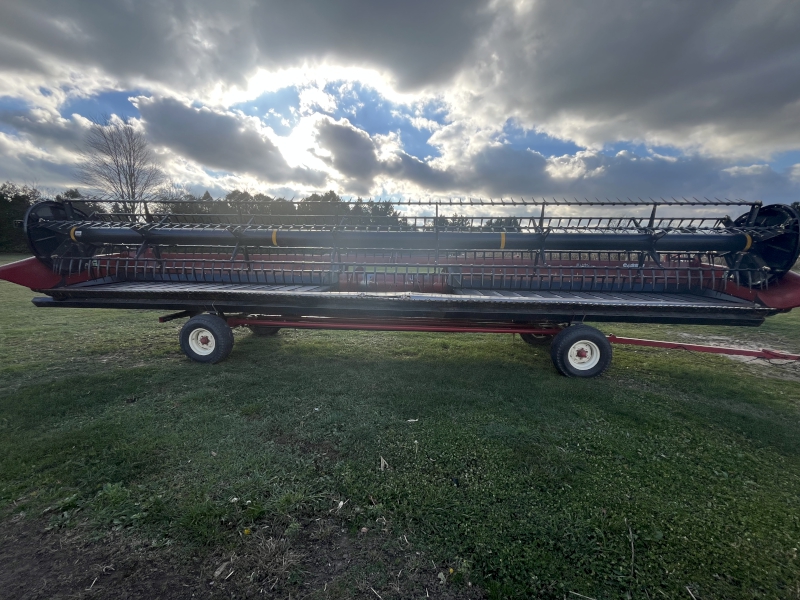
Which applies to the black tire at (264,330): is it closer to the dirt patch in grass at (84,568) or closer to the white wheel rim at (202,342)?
the white wheel rim at (202,342)

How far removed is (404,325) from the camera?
4.86 meters

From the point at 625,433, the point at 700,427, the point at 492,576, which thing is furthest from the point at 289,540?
the point at 700,427

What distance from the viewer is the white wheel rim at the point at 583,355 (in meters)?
4.54

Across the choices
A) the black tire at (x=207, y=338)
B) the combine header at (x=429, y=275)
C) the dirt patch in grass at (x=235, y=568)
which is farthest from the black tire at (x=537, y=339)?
the black tire at (x=207, y=338)

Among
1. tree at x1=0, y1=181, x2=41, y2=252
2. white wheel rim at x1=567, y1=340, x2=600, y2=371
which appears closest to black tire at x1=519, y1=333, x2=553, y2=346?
white wheel rim at x1=567, y1=340, x2=600, y2=371

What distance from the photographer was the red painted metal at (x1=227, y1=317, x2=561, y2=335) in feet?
15.8

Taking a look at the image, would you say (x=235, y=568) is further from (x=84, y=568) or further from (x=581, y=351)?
(x=581, y=351)

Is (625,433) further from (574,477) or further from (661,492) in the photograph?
(574,477)

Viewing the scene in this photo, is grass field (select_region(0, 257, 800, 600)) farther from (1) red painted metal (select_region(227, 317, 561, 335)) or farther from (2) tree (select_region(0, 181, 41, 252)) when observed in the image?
(2) tree (select_region(0, 181, 41, 252))

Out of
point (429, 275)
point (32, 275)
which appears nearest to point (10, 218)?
point (32, 275)

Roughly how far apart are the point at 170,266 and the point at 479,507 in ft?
20.5

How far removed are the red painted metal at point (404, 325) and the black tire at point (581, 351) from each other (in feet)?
1.07

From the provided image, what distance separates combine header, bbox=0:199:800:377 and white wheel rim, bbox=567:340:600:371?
1cm

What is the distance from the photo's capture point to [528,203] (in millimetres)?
5316
